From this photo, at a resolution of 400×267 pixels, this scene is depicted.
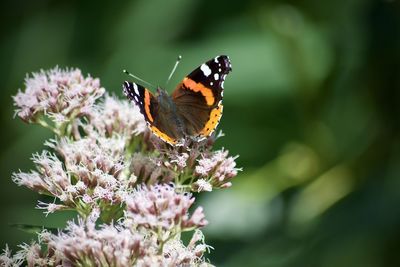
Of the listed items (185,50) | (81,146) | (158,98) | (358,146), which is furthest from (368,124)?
(81,146)

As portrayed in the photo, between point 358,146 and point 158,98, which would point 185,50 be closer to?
point 358,146

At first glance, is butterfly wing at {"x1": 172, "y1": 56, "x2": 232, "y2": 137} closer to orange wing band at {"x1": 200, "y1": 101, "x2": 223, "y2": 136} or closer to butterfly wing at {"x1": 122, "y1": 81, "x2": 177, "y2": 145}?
orange wing band at {"x1": 200, "y1": 101, "x2": 223, "y2": 136}

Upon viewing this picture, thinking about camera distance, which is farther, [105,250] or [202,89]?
[202,89]

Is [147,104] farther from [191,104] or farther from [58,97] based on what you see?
[58,97]

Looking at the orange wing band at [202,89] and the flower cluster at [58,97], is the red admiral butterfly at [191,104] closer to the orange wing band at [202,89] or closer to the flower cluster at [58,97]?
the orange wing band at [202,89]

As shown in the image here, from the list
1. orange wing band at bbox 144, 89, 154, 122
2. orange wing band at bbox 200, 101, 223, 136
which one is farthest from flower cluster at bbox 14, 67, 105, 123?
orange wing band at bbox 200, 101, 223, 136

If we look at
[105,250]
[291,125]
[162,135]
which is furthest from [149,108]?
[291,125]

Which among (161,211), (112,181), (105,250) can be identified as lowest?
(105,250)
